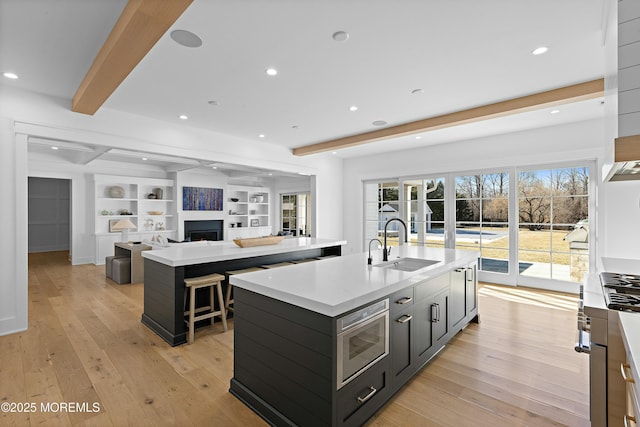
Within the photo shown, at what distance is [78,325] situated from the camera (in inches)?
134

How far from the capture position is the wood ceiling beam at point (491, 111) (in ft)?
10.5

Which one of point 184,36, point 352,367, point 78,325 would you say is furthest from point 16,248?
point 352,367

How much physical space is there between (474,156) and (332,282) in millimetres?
4781

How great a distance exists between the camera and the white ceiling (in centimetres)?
206

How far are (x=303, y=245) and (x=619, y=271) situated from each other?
3.20 meters

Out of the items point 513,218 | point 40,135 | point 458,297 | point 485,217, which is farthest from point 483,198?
point 40,135

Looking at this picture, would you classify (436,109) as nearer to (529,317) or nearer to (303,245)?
(303,245)

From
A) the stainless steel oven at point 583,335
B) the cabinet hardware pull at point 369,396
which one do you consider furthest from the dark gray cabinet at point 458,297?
the cabinet hardware pull at point 369,396

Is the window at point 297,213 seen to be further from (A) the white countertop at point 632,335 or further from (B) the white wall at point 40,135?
(A) the white countertop at point 632,335

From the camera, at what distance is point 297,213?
10.9 meters

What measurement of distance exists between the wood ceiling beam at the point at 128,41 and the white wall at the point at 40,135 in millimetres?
676

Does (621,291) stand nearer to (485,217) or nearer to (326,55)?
(326,55)

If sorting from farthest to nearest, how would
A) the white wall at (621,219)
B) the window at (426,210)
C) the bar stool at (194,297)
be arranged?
the window at (426,210), the white wall at (621,219), the bar stool at (194,297)

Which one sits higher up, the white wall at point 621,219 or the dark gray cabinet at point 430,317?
the white wall at point 621,219
